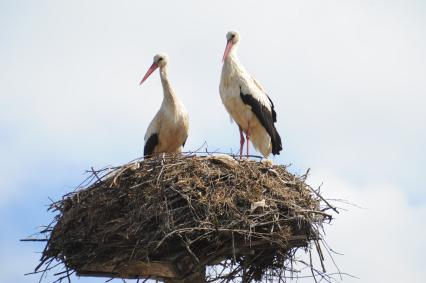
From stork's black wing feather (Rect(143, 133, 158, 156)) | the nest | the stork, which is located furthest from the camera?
stork's black wing feather (Rect(143, 133, 158, 156))

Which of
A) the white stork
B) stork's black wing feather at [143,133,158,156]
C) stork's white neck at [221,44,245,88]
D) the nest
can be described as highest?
stork's white neck at [221,44,245,88]

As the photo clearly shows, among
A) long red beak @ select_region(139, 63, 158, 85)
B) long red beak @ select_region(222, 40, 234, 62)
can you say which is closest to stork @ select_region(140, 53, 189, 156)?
long red beak @ select_region(139, 63, 158, 85)

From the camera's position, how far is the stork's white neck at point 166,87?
1092 centimetres

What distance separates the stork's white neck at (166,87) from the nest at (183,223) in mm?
2797

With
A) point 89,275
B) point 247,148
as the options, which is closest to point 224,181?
→ point 89,275

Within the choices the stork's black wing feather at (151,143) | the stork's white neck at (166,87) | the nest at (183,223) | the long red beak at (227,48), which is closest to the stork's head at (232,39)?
the long red beak at (227,48)

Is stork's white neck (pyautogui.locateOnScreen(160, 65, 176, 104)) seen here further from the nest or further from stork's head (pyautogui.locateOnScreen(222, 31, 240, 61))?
the nest

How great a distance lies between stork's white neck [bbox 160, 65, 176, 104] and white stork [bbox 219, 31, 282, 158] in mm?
631

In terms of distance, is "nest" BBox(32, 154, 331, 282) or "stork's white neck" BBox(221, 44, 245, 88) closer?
"nest" BBox(32, 154, 331, 282)

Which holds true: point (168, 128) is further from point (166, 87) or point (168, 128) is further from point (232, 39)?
point (232, 39)

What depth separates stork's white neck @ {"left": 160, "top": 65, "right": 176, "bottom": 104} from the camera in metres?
10.9

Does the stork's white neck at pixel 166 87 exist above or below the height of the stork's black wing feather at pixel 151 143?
above

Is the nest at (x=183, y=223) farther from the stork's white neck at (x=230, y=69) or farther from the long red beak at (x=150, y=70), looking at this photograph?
the long red beak at (x=150, y=70)

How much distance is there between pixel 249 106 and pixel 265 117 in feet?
0.79
